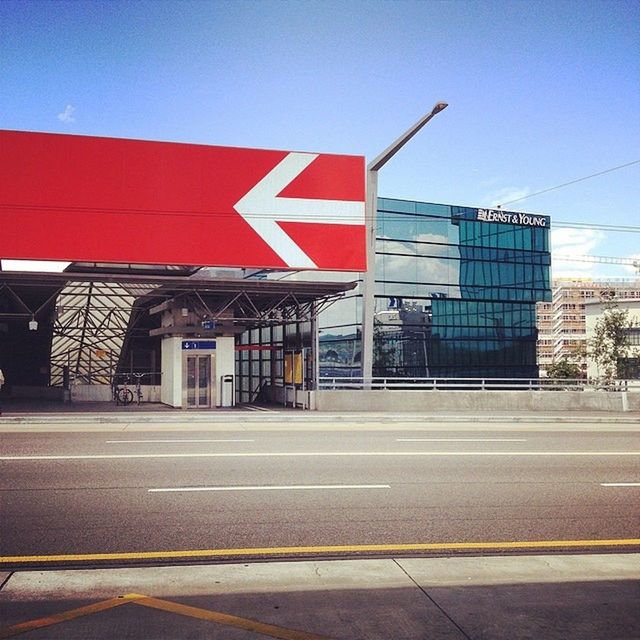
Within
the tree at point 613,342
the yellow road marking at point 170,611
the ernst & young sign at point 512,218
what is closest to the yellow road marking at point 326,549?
the yellow road marking at point 170,611

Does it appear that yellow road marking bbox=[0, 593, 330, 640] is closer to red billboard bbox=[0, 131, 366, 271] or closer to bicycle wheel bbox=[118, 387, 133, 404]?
red billboard bbox=[0, 131, 366, 271]

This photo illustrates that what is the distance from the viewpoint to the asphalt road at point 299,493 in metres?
7.67

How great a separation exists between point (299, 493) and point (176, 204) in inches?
804

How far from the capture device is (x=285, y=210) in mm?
29000

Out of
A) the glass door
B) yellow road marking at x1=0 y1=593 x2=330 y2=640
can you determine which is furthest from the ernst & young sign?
yellow road marking at x1=0 y1=593 x2=330 y2=640

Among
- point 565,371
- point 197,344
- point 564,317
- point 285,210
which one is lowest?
point 565,371

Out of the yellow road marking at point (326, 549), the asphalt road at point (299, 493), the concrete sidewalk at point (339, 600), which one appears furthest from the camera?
the asphalt road at point (299, 493)

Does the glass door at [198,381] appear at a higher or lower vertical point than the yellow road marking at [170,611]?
higher

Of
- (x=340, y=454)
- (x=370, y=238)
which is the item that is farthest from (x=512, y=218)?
(x=340, y=454)

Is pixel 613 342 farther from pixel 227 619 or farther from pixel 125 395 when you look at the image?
pixel 227 619

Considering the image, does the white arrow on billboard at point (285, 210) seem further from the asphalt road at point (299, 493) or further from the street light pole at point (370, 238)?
the asphalt road at point (299, 493)

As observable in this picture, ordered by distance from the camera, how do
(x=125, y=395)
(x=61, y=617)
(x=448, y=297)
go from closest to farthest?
(x=61, y=617), (x=125, y=395), (x=448, y=297)

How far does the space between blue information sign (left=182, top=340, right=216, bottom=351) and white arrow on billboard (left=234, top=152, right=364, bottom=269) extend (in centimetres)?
453

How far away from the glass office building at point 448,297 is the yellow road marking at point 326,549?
4614 cm
